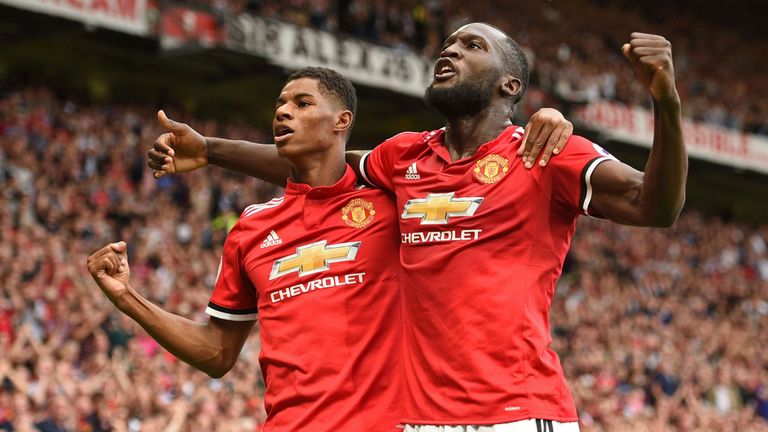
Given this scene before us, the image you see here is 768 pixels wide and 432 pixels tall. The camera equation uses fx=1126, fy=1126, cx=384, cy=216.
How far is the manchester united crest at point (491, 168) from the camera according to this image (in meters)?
3.79

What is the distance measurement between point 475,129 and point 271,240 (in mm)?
938

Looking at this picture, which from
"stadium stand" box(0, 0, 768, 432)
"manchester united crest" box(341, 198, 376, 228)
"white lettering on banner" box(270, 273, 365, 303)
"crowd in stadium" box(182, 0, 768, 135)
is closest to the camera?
"white lettering on banner" box(270, 273, 365, 303)

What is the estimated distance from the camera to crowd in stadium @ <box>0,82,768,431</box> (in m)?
9.82

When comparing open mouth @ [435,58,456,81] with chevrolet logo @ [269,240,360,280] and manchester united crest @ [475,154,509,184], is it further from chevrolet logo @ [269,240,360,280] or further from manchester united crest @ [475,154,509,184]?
chevrolet logo @ [269,240,360,280]

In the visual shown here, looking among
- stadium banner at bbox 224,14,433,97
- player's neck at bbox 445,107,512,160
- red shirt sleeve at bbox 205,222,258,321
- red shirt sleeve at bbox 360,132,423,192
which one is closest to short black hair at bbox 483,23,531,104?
player's neck at bbox 445,107,512,160

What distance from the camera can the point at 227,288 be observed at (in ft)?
14.9

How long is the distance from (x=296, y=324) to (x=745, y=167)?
23685 mm

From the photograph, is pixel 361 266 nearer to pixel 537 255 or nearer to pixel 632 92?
pixel 537 255

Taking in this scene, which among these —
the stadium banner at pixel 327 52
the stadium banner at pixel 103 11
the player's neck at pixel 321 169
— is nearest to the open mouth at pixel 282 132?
the player's neck at pixel 321 169

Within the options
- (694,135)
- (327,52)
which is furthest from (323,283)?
(694,135)

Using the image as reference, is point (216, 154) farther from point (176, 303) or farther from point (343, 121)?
point (176, 303)

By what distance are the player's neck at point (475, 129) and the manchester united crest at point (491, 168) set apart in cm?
12

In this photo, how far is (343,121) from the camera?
452 cm

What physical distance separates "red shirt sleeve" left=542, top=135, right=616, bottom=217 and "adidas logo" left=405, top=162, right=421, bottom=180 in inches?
19.9
